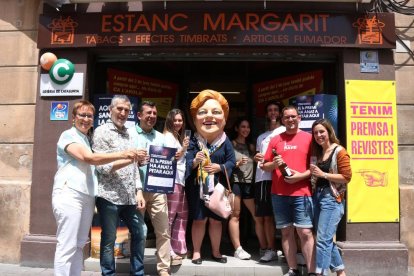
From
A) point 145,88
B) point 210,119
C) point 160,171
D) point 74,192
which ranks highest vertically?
point 145,88

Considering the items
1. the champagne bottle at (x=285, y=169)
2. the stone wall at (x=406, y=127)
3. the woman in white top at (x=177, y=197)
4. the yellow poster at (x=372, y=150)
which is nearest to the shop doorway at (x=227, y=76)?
the yellow poster at (x=372, y=150)

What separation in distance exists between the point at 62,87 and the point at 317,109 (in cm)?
354

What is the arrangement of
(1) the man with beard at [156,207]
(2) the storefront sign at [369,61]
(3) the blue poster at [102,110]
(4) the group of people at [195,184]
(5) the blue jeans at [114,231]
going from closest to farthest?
(4) the group of people at [195,184], (5) the blue jeans at [114,231], (1) the man with beard at [156,207], (2) the storefront sign at [369,61], (3) the blue poster at [102,110]

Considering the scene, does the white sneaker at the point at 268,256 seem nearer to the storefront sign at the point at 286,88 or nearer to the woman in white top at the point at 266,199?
the woman in white top at the point at 266,199

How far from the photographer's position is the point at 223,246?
246 inches

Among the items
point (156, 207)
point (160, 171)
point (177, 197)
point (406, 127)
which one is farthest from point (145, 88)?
point (406, 127)

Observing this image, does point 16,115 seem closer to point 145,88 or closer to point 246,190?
point 145,88

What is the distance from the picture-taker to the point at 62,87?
5508 mm

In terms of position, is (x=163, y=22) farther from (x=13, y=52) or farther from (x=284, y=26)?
(x=13, y=52)

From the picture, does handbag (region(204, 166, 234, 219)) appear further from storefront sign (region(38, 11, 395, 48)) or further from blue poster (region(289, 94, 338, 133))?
storefront sign (region(38, 11, 395, 48))

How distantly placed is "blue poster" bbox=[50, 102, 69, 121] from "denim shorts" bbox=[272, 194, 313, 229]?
10.0ft

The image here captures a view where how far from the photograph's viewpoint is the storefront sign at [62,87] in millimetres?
5496

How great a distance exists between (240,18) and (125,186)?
290cm

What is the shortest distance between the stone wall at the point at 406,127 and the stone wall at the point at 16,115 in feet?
16.8
